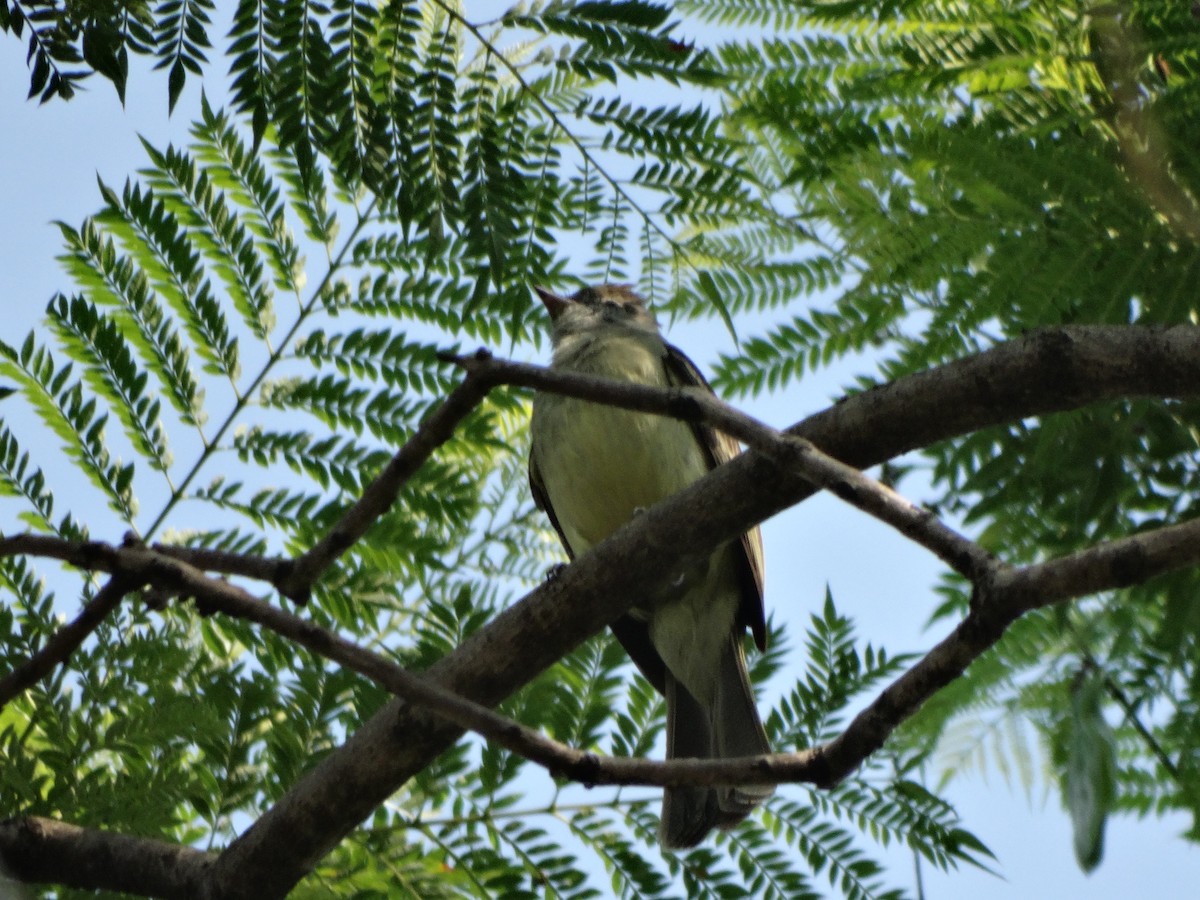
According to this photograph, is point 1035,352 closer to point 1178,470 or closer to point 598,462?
point 1178,470

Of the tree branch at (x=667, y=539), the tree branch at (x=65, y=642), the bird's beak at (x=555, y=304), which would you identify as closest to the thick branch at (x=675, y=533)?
the tree branch at (x=667, y=539)

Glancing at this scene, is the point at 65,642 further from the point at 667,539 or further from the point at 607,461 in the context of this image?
the point at 607,461

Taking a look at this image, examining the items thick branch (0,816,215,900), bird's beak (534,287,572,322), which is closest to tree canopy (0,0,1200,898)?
thick branch (0,816,215,900)

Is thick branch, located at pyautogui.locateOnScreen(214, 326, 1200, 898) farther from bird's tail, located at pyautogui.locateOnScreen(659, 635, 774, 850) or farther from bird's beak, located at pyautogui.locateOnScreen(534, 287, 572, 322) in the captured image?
bird's beak, located at pyautogui.locateOnScreen(534, 287, 572, 322)

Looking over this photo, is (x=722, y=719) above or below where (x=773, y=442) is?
above

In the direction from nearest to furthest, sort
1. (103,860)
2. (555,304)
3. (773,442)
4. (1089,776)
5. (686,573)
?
(773,442) → (1089,776) → (103,860) → (686,573) → (555,304)

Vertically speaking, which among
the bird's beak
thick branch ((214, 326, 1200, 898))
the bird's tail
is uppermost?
the bird's beak

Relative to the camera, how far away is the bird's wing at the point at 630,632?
5012mm

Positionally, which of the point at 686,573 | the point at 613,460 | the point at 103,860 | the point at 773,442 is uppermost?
the point at 613,460

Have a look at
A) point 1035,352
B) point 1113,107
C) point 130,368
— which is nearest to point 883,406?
point 1035,352

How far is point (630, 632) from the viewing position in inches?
204

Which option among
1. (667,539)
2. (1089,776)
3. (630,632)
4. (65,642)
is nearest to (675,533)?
(667,539)

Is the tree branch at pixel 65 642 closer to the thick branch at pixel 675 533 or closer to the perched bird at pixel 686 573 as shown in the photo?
the thick branch at pixel 675 533

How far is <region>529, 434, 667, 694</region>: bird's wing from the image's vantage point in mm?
5012
